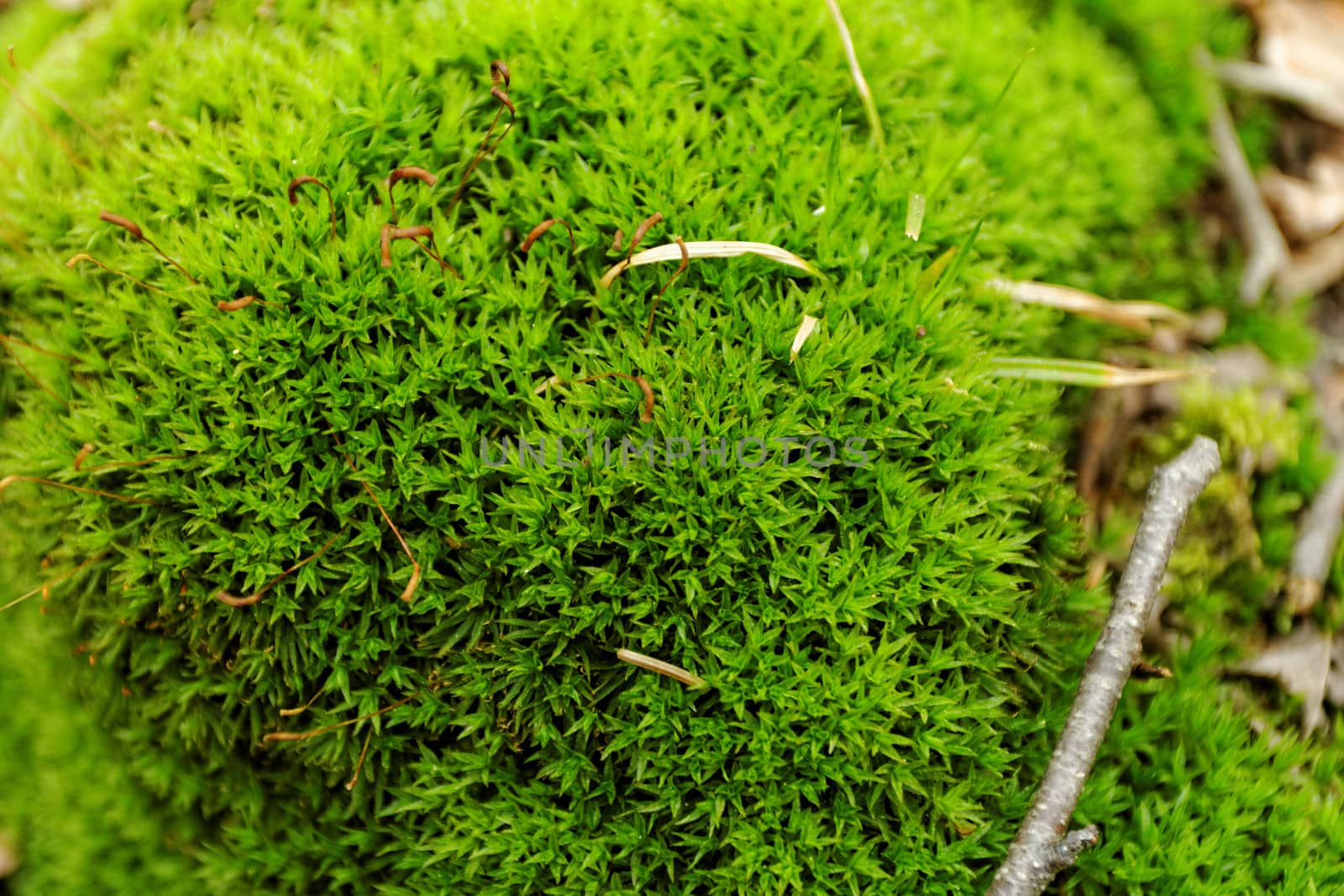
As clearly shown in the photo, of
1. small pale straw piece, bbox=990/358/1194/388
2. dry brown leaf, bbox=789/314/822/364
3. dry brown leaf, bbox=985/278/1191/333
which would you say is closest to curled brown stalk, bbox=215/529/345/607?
dry brown leaf, bbox=789/314/822/364

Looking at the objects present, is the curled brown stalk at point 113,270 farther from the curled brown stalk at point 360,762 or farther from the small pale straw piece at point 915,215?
the small pale straw piece at point 915,215

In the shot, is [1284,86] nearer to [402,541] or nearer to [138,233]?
[402,541]

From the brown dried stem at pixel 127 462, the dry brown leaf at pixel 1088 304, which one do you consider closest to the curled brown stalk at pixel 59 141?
the brown dried stem at pixel 127 462

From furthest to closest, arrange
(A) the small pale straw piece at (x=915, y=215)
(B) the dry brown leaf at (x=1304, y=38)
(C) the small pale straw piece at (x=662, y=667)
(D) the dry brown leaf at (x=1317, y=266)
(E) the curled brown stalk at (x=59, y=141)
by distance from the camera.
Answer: (B) the dry brown leaf at (x=1304, y=38), (D) the dry brown leaf at (x=1317, y=266), (E) the curled brown stalk at (x=59, y=141), (A) the small pale straw piece at (x=915, y=215), (C) the small pale straw piece at (x=662, y=667)

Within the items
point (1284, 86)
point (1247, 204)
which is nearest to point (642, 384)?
point (1247, 204)

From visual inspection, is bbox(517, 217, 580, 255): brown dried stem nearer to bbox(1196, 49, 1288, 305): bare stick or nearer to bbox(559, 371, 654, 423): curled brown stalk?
bbox(559, 371, 654, 423): curled brown stalk

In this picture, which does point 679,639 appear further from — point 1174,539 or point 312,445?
point 1174,539
